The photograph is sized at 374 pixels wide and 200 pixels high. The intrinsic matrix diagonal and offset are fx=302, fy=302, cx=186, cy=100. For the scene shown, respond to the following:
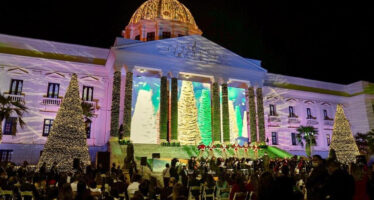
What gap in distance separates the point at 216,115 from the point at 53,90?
15.4 meters

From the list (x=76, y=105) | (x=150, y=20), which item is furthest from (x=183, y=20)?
(x=76, y=105)

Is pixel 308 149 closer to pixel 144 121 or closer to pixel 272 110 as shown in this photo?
pixel 272 110

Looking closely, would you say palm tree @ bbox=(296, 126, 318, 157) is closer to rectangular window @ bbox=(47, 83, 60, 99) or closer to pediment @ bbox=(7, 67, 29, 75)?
rectangular window @ bbox=(47, 83, 60, 99)

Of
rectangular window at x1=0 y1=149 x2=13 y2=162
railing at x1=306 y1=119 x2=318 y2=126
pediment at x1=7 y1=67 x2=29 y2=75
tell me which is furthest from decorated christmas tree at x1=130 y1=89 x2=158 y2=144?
railing at x1=306 y1=119 x2=318 y2=126

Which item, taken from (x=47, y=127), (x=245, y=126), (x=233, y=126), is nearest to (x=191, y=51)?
(x=233, y=126)

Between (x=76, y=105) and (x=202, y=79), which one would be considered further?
(x=202, y=79)

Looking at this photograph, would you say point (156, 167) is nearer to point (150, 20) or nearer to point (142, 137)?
point (142, 137)

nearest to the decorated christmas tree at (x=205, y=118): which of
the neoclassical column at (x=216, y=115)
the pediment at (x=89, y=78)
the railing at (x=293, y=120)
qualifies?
the neoclassical column at (x=216, y=115)

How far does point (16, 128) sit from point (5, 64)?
18.9ft

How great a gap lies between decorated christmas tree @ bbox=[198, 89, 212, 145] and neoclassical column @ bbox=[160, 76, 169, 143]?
427 cm

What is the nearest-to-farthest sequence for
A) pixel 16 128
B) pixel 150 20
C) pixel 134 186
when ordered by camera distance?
pixel 134 186 < pixel 16 128 < pixel 150 20

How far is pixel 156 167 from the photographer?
18.9 m

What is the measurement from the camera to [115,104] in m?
26.1

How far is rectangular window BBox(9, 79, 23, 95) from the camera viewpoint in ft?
86.5
